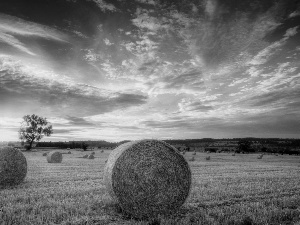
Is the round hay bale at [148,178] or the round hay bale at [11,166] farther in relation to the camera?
the round hay bale at [11,166]

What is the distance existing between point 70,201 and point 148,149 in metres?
2.71

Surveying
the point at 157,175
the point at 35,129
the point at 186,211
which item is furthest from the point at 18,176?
the point at 35,129

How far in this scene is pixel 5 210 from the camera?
7.05 m

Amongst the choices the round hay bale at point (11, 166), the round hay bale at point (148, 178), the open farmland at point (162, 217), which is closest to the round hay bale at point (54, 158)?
the round hay bale at point (11, 166)

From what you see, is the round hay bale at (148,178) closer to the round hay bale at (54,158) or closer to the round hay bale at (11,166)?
the round hay bale at (11,166)

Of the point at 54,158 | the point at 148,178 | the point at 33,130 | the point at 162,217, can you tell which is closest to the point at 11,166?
the point at 148,178

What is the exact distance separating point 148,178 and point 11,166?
24.2 ft

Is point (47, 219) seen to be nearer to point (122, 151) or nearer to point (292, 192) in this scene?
point (122, 151)

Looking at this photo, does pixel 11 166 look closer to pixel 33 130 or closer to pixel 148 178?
pixel 148 178

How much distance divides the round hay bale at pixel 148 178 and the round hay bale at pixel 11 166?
579 cm

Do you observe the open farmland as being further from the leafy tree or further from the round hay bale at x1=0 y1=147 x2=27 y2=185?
the leafy tree

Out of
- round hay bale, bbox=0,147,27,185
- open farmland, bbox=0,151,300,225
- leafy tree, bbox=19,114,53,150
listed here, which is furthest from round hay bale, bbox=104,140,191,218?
leafy tree, bbox=19,114,53,150

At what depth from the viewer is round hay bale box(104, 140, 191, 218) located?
7578 mm

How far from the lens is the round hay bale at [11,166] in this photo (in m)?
11.9
